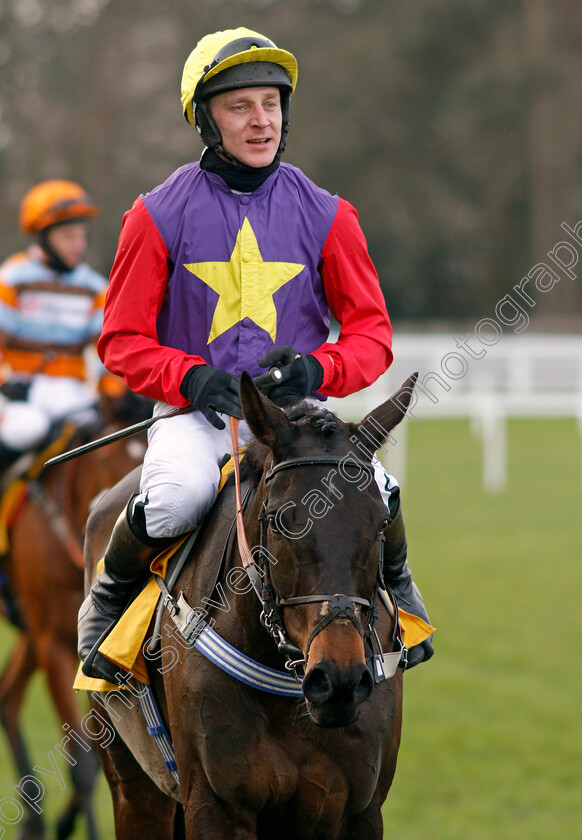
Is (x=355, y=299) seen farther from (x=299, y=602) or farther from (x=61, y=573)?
(x=61, y=573)

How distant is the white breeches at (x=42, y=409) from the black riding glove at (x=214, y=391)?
298 cm

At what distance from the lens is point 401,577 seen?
3.40 meters

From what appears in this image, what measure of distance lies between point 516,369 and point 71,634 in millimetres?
15297

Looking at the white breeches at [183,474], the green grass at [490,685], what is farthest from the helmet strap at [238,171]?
the green grass at [490,685]

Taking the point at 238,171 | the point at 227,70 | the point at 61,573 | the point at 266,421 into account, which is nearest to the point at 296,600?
the point at 266,421

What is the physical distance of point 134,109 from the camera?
32594mm

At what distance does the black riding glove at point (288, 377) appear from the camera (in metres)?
3.04

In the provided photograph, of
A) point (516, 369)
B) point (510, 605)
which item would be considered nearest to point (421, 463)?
point (516, 369)

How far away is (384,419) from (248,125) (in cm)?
104

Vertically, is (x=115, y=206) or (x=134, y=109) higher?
(x=134, y=109)

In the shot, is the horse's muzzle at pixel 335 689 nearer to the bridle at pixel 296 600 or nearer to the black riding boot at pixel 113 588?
the bridle at pixel 296 600

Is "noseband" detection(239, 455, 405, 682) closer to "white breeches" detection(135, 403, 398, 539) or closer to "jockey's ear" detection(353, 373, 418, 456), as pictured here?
"jockey's ear" detection(353, 373, 418, 456)

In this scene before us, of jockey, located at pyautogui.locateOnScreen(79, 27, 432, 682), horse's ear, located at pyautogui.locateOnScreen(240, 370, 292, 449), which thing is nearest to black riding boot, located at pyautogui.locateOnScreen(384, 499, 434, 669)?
jockey, located at pyautogui.locateOnScreen(79, 27, 432, 682)

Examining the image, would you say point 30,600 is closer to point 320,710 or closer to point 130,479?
point 130,479
